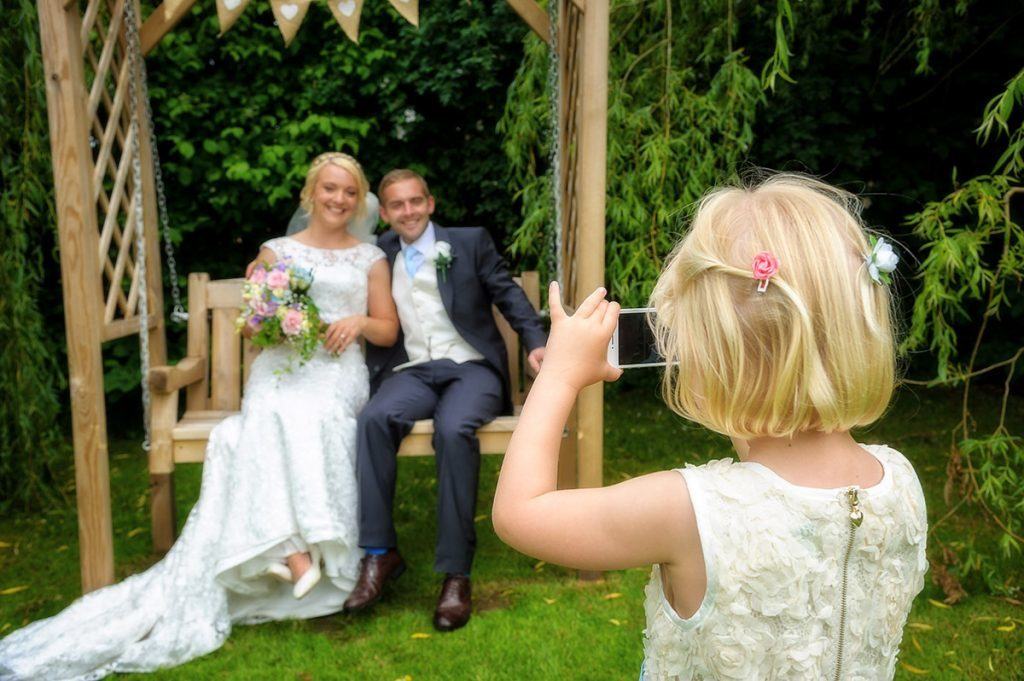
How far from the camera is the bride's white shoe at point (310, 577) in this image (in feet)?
9.94

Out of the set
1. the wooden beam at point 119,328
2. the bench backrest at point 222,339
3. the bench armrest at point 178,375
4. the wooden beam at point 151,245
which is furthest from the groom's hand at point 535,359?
the wooden beam at point 151,245

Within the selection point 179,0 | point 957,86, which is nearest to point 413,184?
point 179,0

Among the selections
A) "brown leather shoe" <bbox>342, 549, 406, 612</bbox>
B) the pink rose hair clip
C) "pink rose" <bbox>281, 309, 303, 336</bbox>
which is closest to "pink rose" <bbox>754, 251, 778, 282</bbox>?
the pink rose hair clip

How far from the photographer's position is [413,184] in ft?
12.3

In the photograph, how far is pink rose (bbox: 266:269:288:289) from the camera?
349 cm

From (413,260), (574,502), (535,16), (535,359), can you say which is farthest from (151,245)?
(574,502)

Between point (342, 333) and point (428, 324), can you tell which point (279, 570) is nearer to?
point (342, 333)

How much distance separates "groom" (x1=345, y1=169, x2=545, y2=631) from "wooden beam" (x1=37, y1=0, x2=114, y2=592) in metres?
0.90

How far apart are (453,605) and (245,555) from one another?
2.37ft

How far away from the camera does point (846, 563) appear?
1100 millimetres

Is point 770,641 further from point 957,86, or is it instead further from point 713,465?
point 957,86

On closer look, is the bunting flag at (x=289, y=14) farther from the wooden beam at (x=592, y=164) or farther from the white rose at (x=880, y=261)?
the white rose at (x=880, y=261)

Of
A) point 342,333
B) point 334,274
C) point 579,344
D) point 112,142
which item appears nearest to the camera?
point 579,344

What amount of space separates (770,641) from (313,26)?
219 inches
